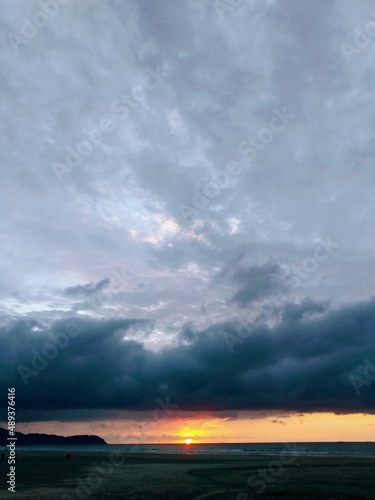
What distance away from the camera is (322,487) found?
42.3 meters

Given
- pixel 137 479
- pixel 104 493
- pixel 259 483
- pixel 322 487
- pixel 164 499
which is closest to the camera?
pixel 164 499

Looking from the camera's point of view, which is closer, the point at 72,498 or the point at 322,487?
the point at 72,498

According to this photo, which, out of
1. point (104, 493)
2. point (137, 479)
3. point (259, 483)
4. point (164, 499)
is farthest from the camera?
point (137, 479)

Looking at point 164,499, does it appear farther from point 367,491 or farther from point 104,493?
point 367,491

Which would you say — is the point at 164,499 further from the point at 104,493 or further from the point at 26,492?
the point at 26,492

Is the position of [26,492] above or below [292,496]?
above

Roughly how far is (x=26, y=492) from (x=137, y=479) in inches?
595

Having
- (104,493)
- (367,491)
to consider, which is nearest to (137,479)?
(104,493)

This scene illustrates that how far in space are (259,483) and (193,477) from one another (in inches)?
416

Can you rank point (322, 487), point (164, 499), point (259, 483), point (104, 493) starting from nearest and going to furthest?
point (164, 499)
point (104, 493)
point (322, 487)
point (259, 483)

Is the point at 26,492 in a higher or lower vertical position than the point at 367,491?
higher

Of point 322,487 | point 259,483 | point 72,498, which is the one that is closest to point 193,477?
point 259,483

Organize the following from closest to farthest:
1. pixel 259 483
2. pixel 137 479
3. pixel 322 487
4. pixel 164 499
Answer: pixel 164 499, pixel 322 487, pixel 259 483, pixel 137 479

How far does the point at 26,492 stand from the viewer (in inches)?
1522
